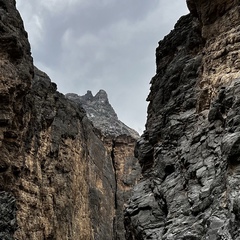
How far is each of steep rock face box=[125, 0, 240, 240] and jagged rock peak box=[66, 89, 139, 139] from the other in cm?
4883

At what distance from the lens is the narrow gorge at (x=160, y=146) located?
797 inches

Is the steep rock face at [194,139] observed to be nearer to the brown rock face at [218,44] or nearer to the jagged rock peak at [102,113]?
the brown rock face at [218,44]

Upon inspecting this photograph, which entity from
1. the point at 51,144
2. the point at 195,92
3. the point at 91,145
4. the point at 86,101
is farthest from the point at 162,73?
the point at 86,101

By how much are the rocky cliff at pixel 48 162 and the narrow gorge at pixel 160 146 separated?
0.11 metres

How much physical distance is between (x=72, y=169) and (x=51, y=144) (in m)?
5.03

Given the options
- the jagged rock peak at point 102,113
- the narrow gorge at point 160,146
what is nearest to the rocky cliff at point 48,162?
the narrow gorge at point 160,146

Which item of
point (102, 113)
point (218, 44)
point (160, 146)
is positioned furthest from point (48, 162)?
point (102, 113)

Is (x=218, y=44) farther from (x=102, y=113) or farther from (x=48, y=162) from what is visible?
(x=102, y=113)

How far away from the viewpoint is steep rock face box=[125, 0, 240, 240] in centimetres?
1891

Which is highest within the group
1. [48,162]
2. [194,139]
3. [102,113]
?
[102,113]

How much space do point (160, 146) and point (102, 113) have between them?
81941mm

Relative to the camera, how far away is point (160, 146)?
2841 cm

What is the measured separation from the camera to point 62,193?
48.8 m

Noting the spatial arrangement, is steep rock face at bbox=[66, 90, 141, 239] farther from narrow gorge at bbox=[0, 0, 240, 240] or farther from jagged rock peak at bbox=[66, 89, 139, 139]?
narrow gorge at bbox=[0, 0, 240, 240]
